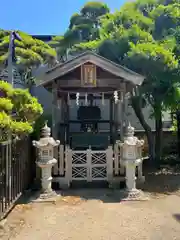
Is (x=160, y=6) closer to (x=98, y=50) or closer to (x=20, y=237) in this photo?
(x=98, y=50)

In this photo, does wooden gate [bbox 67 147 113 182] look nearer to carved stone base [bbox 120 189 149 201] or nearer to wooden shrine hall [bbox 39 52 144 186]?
wooden shrine hall [bbox 39 52 144 186]

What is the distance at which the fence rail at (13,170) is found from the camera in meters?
5.66

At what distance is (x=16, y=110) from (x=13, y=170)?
5.02 ft

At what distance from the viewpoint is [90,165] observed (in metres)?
8.23

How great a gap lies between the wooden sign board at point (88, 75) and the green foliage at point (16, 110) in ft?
6.97

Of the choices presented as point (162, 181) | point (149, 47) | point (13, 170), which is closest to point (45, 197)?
point (13, 170)

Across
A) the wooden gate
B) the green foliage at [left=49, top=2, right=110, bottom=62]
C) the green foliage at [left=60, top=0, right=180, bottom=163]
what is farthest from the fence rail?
the green foliage at [left=49, top=2, right=110, bottom=62]

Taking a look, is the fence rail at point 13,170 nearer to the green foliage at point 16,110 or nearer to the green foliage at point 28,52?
the green foliage at point 16,110

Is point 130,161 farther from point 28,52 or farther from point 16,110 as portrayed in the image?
point 28,52

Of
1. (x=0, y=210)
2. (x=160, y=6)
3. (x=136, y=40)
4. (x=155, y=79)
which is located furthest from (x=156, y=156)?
(x=0, y=210)

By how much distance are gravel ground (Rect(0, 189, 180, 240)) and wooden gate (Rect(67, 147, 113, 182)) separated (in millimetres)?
967

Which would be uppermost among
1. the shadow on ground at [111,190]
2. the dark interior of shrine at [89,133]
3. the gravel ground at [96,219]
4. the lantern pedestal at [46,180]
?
the dark interior of shrine at [89,133]

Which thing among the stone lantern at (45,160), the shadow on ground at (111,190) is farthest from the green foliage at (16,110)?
the shadow on ground at (111,190)

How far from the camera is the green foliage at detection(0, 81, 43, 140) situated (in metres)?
5.62
